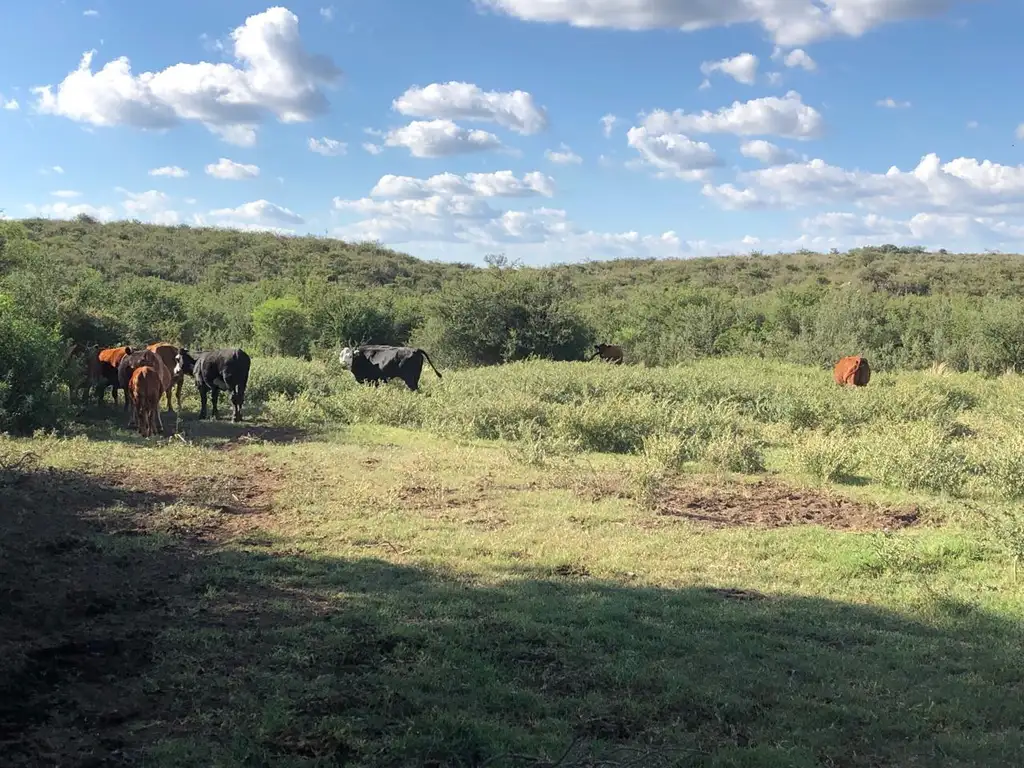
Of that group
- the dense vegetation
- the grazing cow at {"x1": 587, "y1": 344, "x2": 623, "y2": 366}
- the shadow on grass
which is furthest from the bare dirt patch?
the grazing cow at {"x1": 587, "y1": 344, "x2": 623, "y2": 366}

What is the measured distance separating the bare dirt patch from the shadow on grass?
7.52 ft

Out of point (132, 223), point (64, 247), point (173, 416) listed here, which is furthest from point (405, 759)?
point (132, 223)

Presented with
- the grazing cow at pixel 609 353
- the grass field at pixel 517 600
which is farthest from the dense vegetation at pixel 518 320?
the grass field at pixel 517 600

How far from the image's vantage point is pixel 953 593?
19.7 ft

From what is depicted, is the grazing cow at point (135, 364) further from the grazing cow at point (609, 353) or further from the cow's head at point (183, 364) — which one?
the grazing cow at point (609, 353)

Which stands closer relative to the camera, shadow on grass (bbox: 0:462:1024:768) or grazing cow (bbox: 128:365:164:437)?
shadow on grass (bbox: 0:462:1024:768)

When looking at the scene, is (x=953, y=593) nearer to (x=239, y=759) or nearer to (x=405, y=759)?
(x=405, y=759)

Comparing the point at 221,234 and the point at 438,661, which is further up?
the point at 221,234

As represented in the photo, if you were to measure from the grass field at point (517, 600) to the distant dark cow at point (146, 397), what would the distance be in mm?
409

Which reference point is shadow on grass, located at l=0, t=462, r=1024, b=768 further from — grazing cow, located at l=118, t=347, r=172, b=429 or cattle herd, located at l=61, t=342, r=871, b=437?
grazing cow, located at l=118, t=347, r=172, b=429

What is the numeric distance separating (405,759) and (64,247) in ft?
155

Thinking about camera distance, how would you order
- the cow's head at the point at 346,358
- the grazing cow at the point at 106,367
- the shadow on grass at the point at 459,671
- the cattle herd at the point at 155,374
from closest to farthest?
the shadow on grass at the point at 459,671 → the cattle herd at the point at 155,374 → the grazing cow at the point at 106,367 → the cow's head at the point at 346,358

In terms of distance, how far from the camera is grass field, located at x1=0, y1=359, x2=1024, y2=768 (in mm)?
3826

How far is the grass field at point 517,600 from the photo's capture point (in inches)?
151
